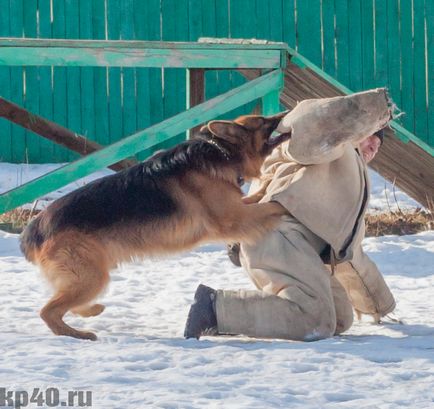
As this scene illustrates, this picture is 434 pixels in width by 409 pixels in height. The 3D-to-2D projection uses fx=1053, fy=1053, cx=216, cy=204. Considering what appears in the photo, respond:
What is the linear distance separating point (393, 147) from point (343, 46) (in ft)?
13.0

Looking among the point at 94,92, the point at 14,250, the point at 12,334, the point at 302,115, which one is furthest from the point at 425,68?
the point at 12,334

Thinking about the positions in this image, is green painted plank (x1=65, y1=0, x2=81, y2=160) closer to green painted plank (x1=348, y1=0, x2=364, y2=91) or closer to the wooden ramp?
green painted plank (x1=348, y1=0, x2=364, y2=91)

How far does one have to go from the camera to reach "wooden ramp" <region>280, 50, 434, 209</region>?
25.6ft

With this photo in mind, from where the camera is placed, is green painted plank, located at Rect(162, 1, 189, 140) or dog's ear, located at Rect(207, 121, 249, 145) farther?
green painted plank, located at Rect(162, 1, 189, 140)

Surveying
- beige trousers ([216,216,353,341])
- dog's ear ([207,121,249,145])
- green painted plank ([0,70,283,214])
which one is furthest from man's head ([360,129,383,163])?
green painted plank ([0,70,283,214])

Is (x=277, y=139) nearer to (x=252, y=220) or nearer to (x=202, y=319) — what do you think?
(x=252, y=220)

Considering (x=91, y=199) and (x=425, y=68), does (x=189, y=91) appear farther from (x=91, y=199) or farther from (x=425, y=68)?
(x=425, y=68)

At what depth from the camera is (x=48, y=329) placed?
5234 millimetres

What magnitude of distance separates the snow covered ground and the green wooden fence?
5.51m

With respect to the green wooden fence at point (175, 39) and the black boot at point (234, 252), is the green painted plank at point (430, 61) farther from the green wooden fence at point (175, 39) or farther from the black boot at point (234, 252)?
the black boot at point (234, 252)

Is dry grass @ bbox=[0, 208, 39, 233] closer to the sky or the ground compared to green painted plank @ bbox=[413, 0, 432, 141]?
closer to the ground

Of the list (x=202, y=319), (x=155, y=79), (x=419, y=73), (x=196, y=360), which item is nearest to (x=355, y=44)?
(x=419, y=73)

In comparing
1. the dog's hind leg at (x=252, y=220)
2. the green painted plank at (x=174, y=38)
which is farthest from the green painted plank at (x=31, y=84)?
the dog's hind leg at (x=252, y=220)

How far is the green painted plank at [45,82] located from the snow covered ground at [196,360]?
547cm
